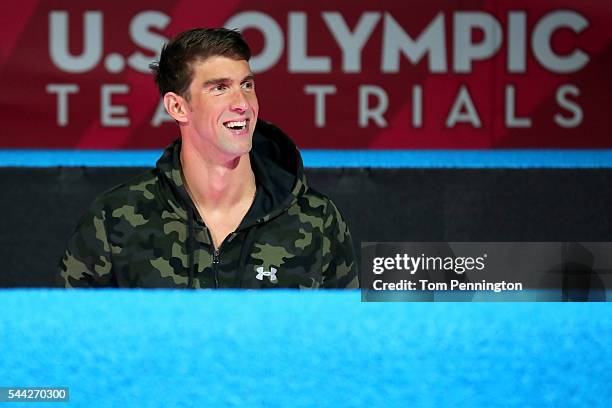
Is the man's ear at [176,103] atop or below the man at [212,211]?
atop

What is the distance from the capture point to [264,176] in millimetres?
1678

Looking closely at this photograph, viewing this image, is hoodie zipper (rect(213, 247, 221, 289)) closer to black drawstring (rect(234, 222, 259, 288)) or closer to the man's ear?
black drawstring (rect(234, 222, 259, 288))

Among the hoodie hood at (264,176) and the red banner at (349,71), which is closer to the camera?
the hoodie hood at (264,176)

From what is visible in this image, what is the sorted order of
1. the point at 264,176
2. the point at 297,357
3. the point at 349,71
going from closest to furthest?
the point at 297,357
the point at 264,176
the point at 349,71

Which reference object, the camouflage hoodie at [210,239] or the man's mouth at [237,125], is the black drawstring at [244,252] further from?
the man's mouth at [237,125]

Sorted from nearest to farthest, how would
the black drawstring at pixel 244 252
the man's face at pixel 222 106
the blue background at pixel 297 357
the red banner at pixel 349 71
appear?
the blue background at pixel 297 357 → the man's face at pixel 222 106 → the black drawstring at pixel 244 252 → the red banner at pixel 349 71

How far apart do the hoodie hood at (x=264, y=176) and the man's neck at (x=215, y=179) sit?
0.01 meters

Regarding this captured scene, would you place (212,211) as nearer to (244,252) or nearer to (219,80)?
(244,252)

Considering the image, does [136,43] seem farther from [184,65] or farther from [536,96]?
[184,65]

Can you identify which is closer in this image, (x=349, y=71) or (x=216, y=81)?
(x=216, y=81)

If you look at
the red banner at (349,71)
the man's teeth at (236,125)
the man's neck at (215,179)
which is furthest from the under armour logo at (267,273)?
the red banner at (349,71)

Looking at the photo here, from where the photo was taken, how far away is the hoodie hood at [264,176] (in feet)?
5.34

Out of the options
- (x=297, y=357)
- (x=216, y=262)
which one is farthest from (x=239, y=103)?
(x=297, y=357)

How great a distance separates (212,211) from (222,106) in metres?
0.16
